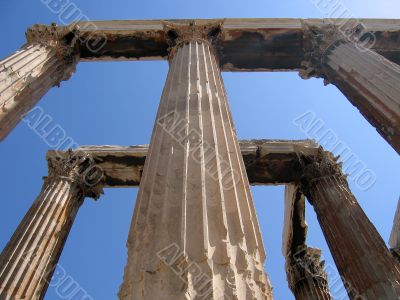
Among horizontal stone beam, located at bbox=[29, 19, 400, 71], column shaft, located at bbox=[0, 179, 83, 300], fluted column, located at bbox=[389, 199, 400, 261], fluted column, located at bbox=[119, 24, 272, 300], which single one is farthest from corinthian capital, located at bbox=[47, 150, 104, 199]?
fluted column, located at bbox=[389, 199, 400, 261]

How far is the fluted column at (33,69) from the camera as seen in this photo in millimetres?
9359

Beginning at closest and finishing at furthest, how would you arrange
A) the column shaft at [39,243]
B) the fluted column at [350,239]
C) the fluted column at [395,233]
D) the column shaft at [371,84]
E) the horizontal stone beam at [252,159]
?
the column shaft at [371,84] → the column shaft at [39,243] → the fluted column at [350,239] → the horizontal stone beam at [252,159] → the fluted column at [395,233]

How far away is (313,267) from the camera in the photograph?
1605 cm

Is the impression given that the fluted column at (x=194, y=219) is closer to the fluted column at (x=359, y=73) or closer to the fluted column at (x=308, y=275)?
the fluted column at (x=359, y=73)

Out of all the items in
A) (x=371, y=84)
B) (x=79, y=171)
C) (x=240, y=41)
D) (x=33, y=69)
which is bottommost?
(x=371, y=84)

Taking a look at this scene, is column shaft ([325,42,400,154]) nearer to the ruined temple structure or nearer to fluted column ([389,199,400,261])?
the ruined temple structure

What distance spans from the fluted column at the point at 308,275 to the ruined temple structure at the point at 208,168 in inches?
2.0

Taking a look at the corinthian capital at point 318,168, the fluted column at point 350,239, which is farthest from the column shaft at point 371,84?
the corinthian capital at point 318,168

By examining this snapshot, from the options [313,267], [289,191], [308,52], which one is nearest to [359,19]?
[308,52]

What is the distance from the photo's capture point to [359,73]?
431 inches

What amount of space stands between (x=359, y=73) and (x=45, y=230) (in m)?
9.93

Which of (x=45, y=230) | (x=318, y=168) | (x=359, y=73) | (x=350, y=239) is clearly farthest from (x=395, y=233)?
(x=45, y=230)

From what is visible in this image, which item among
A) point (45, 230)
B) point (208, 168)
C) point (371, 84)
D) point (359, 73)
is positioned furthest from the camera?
point (45, 230)

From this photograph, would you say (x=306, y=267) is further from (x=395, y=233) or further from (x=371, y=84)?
(x=371, y=84)
